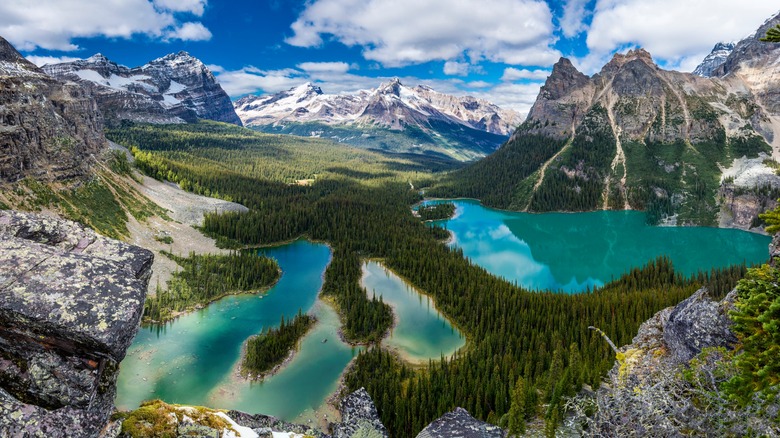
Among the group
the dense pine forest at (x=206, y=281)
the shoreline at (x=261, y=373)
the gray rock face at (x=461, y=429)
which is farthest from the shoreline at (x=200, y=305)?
the gray rock face at (x=461, y=429)

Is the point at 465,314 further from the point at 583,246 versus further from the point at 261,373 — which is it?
the point at 583,246

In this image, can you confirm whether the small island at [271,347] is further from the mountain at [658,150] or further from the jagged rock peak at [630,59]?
the jagged rock peak at [630,59]

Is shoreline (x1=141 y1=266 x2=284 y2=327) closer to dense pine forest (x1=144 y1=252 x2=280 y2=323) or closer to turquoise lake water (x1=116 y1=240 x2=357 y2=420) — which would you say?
dense pine forest (x1=144 y1=252 x2=280 y2=323)

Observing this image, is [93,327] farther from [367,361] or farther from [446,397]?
[367,361]

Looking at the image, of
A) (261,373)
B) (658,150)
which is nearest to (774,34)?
(261,373)

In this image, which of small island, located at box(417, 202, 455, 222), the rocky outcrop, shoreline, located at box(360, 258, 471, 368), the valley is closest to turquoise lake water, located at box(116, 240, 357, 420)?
the valley

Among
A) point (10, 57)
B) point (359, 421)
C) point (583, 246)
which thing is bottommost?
point (359, 421)

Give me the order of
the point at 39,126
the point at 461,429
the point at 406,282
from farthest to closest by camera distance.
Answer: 1. the point at 406,282
2. the point at 39,126
3. the point at 461,429
